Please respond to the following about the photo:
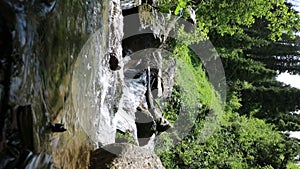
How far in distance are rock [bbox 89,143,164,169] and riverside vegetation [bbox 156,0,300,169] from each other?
4.40 metres

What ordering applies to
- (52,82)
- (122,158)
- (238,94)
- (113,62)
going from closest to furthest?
(52,82)
(122,158)
(113,62)
(238,94)

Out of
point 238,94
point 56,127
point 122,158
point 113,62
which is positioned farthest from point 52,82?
point 238,94

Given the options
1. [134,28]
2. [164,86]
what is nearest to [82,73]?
[134,28]

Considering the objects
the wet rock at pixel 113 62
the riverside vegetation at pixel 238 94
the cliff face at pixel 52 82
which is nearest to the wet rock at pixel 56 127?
the cliff face at pixel 52 82

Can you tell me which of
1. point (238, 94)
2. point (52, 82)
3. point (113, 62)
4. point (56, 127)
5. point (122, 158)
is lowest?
point (238, 94)

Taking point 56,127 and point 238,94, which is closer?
point 56,127

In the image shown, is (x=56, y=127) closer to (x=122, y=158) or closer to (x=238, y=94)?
(x=122, y=158)

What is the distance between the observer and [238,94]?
1584 centimetres

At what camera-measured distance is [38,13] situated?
2.66 meters

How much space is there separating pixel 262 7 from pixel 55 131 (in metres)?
7.30

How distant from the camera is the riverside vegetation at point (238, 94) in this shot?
955 centimetres

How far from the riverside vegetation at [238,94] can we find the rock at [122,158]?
440 cm

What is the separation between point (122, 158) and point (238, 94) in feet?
41.0

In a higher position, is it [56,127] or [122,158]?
[56,127]
